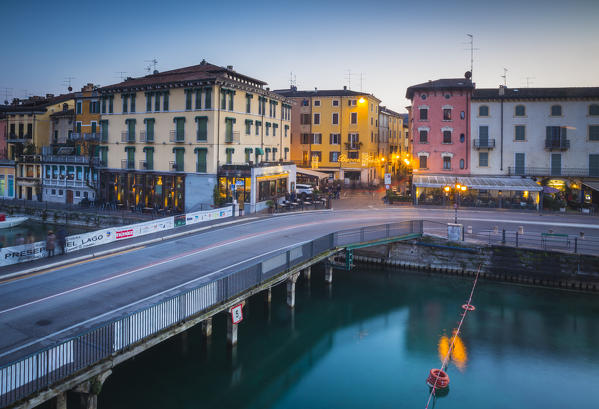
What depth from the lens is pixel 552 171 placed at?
161 ft

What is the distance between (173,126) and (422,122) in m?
29.5

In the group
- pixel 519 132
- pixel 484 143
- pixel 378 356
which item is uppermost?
pixel 519 132

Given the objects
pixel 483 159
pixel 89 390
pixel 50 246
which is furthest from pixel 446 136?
pixel 89 390

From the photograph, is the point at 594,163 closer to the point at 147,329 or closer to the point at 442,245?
the point at 442,245

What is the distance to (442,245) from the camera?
108ft

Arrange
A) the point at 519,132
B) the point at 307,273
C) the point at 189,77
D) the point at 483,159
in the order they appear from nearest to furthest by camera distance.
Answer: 1. the point at 307,273
2. the point at 189,77
3. the point at 519,132
4. the point at 483,159

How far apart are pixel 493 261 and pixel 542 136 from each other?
989 inches

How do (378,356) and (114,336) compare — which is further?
(378,356)

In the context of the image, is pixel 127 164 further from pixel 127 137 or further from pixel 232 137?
pixel 232 137

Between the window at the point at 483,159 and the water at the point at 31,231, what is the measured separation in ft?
144

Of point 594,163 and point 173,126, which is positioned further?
point 594,163

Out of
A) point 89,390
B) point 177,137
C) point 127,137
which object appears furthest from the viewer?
point 127,137

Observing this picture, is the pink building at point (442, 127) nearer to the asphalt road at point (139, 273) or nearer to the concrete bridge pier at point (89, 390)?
the asphalt road at point (139, 273)

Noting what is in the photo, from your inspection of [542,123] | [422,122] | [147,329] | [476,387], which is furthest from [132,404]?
[542,123]
